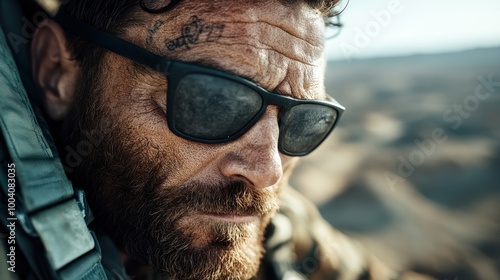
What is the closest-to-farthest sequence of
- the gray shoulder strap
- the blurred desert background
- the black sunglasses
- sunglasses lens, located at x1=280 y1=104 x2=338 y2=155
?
the gray shoulder strap, the black sunglasses, sunglasses lens, located at x1=280 y1=104 x2=338 y2=155, the blurred desert background

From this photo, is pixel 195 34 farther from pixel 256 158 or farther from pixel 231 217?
pixel 231 217

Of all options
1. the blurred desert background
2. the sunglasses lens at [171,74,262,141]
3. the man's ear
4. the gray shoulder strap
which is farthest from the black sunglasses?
the blurred desert background

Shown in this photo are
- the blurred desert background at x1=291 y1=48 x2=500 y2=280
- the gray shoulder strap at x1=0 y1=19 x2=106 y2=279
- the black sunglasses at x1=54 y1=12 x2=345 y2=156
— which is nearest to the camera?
the gray shoulder strap at x1=0 y1=19 x2=106 y2=279

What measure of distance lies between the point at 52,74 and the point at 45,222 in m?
0.62

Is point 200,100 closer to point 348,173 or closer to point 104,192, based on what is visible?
point 104,192

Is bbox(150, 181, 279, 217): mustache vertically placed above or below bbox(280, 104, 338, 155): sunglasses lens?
below

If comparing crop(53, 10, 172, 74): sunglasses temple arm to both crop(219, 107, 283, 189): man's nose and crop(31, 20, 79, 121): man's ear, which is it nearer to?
crop(31, 20, 79, 121): man's ear

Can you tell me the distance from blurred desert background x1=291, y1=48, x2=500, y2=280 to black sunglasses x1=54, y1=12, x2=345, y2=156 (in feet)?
7.14

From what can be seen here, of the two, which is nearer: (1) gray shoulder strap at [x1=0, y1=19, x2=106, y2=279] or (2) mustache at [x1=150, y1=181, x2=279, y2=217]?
(1) gray shoulder strap at [x1=0, y1=19, x2=106, y2=279]

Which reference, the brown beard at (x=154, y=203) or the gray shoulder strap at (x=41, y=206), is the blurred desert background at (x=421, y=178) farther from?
the gray shoulder strap at (x=41, y=206)

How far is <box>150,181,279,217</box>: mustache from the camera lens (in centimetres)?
116

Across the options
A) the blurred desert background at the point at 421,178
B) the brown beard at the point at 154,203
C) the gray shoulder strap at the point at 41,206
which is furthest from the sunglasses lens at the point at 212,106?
the blurred desert background at the point at 421,178

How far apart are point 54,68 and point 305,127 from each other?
0.81 m

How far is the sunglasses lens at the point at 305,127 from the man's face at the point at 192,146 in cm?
5
